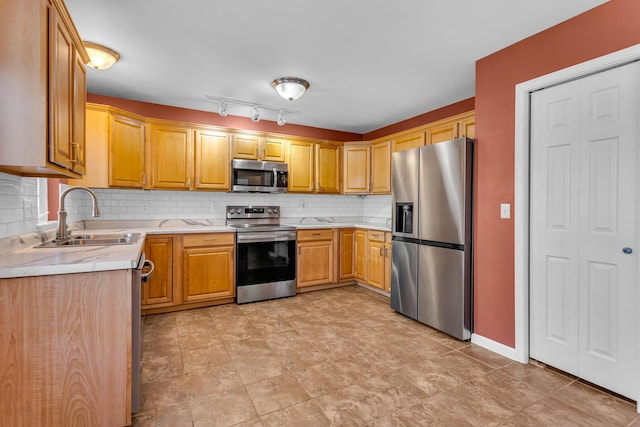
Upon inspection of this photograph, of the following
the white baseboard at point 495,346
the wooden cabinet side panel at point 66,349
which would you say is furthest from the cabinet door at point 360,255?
the wooden cabinet side panel at point 66,349

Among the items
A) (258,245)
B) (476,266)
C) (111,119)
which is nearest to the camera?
(476,266)

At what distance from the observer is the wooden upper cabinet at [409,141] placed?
3.88 m

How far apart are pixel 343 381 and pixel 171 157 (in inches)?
123

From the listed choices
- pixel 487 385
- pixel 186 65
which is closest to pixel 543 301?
pixel 487 385

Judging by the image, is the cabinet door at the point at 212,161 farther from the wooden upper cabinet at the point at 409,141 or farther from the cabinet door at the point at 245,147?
the wooden upper cabinet at the point at 409,141

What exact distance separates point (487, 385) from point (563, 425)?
1.45 feet

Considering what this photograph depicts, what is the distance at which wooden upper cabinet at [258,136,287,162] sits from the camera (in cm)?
438

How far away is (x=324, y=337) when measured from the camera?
293cm

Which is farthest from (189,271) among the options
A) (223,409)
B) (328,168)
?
(328,168)

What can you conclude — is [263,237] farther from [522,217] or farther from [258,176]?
[522,217]

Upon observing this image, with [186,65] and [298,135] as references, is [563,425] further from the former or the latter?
[298,135]

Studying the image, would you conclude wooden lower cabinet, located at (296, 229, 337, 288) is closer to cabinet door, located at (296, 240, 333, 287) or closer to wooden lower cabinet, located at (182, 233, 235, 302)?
cabinet door, located at (296, 240, 333, 287)

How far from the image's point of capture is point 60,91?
1.70 metres

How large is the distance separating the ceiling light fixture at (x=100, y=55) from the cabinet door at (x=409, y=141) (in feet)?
10.4
